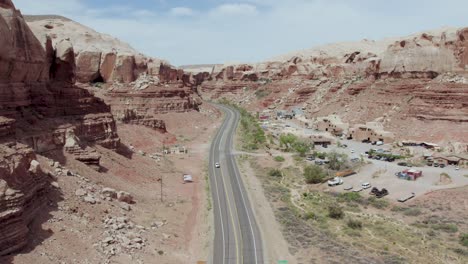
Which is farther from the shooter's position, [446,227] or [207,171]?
[207,171]

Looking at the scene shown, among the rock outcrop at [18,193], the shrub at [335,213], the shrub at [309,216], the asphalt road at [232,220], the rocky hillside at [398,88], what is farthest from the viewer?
the rocky hillside at [398,88]

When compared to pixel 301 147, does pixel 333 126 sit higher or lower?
higher

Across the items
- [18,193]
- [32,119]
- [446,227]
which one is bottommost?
[446,227]

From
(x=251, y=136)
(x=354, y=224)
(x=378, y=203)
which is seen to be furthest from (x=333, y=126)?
(x=354, y=224)

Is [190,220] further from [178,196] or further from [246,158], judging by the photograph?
[246,158]

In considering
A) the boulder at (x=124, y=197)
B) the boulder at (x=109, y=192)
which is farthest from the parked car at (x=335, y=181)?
the boulder at (x=109, y=192)

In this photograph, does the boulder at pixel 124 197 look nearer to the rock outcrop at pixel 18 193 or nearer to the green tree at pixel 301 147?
the rock outcrop at pixel 18 193

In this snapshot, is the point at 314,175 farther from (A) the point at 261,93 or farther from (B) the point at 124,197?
(A) the point at 261,93
